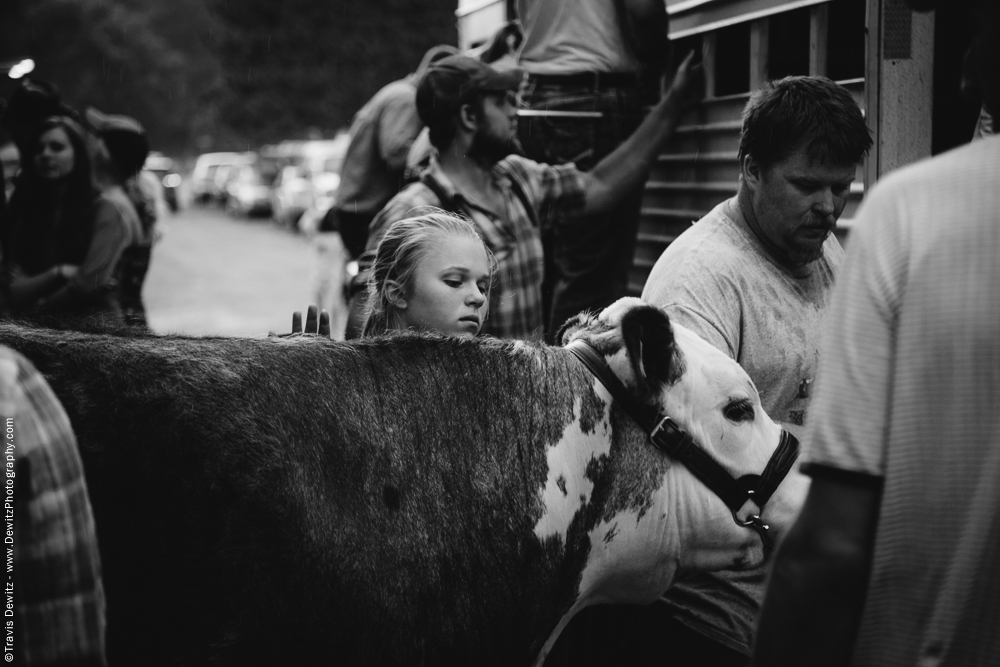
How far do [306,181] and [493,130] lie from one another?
3103cm

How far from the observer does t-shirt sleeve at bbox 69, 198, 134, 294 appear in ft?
20.7

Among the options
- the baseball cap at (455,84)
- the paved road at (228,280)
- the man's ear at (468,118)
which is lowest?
the paved road at (228,280)

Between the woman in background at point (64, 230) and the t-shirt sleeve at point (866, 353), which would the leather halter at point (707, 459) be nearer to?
the t-shirt sleeve at point (866, 353)

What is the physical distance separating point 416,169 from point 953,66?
7.91ft

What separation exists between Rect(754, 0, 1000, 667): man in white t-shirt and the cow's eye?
1101 mm

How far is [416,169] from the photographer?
16.5 ft

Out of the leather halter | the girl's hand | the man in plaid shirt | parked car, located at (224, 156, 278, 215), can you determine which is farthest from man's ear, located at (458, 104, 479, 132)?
parked car, located at (224, 156, 278, 215)

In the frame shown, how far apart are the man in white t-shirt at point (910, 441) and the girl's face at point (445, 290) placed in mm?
1883

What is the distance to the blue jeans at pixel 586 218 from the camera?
5.46 m

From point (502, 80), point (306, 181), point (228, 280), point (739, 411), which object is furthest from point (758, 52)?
point (306, 181)

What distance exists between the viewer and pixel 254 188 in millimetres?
42969

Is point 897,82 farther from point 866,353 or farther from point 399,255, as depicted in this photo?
point 866,353

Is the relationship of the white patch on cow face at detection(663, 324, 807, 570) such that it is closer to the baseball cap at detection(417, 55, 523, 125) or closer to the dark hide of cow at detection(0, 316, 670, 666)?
the dark hide of cow at detection(0, 316, 670, 666)

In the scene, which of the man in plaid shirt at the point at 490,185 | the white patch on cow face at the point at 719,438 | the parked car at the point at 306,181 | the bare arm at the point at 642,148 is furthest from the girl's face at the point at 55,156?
the parked car at the point at 306,181
